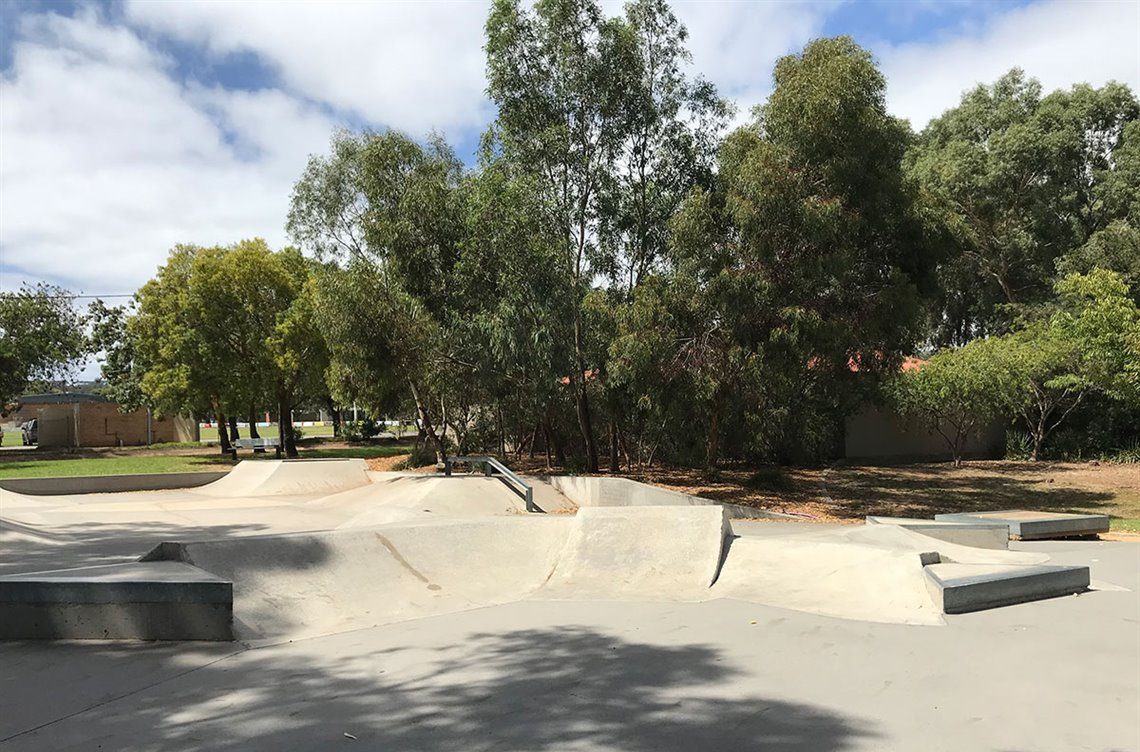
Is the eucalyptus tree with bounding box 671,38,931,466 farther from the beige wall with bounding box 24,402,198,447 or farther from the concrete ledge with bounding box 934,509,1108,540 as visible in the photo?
the beige wall with bounding box 24,402,198,447

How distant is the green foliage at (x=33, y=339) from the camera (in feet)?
94.6

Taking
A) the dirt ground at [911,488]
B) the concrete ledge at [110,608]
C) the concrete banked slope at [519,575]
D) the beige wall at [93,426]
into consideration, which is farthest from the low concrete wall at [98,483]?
the beige wall at [93,426]

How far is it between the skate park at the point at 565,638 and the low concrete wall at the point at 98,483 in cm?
772

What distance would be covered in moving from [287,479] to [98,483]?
419 cm

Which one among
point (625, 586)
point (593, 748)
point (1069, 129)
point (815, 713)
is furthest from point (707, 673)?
point (1069, 129)

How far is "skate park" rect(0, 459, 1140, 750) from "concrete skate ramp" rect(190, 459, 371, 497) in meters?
6.33

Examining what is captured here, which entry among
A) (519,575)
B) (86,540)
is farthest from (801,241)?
(86,540)

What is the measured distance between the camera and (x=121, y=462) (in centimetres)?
2402

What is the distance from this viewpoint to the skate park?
365 cm

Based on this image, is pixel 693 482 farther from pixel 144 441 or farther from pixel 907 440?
pixel 144 441

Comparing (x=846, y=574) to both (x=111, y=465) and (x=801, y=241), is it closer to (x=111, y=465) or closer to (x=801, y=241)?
(x=801, y=241)

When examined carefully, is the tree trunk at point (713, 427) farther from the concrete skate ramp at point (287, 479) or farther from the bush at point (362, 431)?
the bush at point (362, 431)

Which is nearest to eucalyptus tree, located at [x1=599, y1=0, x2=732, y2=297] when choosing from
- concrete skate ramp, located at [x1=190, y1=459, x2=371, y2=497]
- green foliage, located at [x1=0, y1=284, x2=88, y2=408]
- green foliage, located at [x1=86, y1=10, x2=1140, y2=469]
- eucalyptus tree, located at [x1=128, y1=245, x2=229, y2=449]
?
green foliage, located at [x1=86, y1=10, x2=1140, y2=469]

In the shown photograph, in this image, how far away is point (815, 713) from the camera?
3820 millimetres
